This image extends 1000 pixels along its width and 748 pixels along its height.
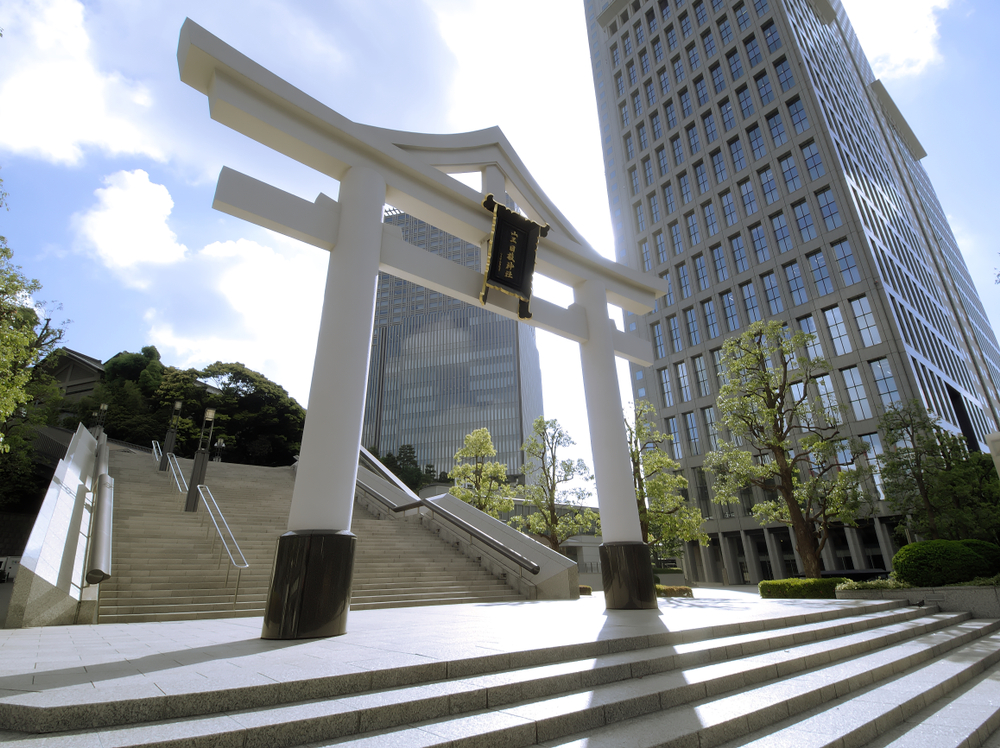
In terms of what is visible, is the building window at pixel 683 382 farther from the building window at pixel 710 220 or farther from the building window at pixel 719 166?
the building window at pixel 719 166

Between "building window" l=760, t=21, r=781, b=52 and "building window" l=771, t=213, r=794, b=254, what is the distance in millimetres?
13046

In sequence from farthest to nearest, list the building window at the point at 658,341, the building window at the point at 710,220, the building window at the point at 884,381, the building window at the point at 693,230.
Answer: the building window at the point at 658,341, the building window at the point at 693,230, the building window at the point at 710,220, the building window at the point at 884,381

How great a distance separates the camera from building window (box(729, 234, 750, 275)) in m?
34.4

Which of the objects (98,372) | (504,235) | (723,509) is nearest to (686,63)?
(723,509)

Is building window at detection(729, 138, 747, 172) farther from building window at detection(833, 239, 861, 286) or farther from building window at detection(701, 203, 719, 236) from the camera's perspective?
building window at detection(833, 239, 861, 286)

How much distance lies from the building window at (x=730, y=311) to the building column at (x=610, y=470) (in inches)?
1124

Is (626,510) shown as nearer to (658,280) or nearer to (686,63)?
(658,280)

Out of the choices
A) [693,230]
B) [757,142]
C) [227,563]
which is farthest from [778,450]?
[757,142]

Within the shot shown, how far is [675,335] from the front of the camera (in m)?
37.7

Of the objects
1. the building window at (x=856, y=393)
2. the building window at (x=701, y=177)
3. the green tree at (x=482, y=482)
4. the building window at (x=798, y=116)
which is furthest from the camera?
the building window at (x=701, y=177)

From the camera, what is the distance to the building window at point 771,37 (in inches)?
1412

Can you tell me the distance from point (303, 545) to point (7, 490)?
999 inches

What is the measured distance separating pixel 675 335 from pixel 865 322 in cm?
1200

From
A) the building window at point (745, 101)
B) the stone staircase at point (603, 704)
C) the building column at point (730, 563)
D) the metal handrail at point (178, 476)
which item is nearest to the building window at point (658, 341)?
the building column at point (730, 563)
